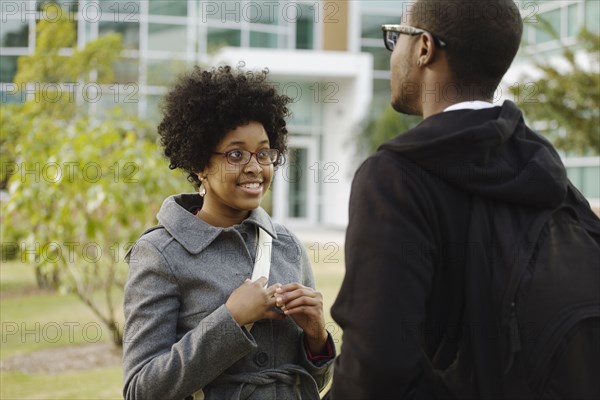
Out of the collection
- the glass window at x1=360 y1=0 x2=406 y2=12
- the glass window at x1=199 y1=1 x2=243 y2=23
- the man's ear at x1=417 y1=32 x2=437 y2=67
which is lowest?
the man's ear at x1=417 y1=32 x2=437 y2=67

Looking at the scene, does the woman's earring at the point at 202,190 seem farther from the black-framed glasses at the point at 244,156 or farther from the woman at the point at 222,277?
the black-framed glasses at the point at 244,156

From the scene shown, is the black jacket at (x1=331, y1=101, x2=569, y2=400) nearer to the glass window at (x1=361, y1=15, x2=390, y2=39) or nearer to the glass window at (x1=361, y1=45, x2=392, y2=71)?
the glass window at (x1=361, y1=45, x2=392, y2=71)

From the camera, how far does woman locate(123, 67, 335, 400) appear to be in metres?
2.33

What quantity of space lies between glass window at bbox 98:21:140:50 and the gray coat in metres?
22.7

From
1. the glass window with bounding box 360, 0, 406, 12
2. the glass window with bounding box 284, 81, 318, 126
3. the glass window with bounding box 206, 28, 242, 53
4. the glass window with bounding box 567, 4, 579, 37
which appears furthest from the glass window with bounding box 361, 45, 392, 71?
the glass window with bounding box 567, 4, 579, 37

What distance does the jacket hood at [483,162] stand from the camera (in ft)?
5.88

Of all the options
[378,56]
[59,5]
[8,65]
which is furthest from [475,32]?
[378,56]

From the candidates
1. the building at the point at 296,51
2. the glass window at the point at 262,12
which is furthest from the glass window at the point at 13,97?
the glass window at the point at 262,12

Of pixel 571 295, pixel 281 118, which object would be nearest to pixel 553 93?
pixel 281 118

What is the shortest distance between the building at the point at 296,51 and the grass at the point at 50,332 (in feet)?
27.7

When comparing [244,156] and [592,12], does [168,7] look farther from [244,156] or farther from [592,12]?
[244,156]

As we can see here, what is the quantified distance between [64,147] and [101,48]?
8.65 metres

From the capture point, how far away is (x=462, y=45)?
188cm

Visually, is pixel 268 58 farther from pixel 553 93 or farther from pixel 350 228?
pixel 350 228
